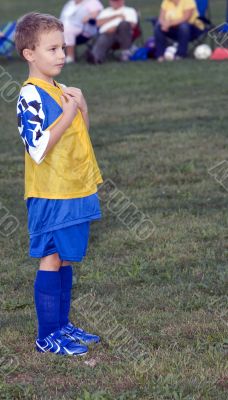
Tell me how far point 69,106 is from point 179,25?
41.0ft

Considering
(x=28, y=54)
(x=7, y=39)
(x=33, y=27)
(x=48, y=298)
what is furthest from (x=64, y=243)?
(x=7, y=39)

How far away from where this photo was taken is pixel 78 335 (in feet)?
15.8

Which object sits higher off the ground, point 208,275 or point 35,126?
point 35,126

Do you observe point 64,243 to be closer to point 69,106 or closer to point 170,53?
point 69,106

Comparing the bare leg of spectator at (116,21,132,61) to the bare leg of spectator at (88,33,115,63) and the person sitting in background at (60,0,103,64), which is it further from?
the person sitting in background at (60,0,103,64)

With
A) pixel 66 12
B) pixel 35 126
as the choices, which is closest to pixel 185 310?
pixel 35 126

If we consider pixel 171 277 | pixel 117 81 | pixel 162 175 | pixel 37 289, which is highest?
pixel 37 289

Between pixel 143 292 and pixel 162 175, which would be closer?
pixel 143 292

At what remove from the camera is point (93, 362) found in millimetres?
4539

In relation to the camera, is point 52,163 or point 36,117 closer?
point 36,117

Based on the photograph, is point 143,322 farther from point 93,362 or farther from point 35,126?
point 35,126

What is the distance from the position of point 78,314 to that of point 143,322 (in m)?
0.42

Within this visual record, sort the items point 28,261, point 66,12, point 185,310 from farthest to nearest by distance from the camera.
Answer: point 66,12 → point 28,261 → point 185,310

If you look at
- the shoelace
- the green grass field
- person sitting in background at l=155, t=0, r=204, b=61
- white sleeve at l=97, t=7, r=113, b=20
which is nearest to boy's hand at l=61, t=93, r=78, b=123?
the shoelace
